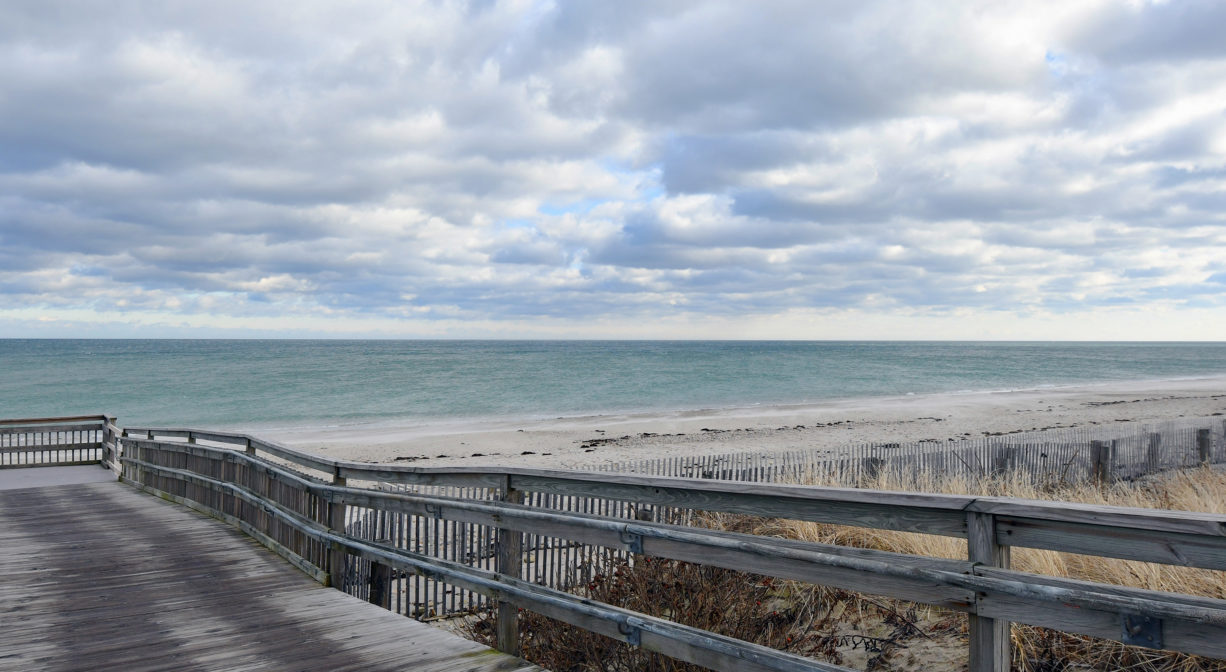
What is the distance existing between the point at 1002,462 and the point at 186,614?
14098 mm

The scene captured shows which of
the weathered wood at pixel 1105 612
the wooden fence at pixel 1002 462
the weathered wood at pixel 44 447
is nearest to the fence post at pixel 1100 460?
the wooden fence at pixel 1002 462

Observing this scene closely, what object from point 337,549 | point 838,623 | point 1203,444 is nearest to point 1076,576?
point 838,623

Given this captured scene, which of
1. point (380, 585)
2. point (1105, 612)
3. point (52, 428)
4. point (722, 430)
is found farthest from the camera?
point (722, 430)

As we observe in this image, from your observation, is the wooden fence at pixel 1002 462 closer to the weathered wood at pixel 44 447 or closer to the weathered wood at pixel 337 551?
the weathered wood at pixel 337 551

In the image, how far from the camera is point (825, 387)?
60.2 metres

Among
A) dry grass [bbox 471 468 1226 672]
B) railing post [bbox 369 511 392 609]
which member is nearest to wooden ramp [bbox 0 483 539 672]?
railing post [bbox 369 511 392 609]

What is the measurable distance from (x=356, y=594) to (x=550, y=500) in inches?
144

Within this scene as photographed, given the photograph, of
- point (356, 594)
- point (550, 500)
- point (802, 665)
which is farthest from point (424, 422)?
point (802, 665)

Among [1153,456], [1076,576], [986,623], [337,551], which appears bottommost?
[1153,456]

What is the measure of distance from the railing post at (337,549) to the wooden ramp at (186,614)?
134 millimetres

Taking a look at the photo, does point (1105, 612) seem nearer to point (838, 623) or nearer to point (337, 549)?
point (838, 623)

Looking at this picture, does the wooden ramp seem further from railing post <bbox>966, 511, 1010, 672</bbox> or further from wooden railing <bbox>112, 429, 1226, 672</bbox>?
railing post <bbox>966, 511, 1010, 672</bbox>

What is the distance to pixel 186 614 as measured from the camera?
5996mm

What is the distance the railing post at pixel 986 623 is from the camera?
2760 millimetres
